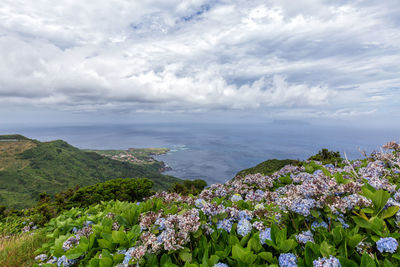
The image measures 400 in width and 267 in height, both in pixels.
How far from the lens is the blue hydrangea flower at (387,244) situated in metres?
1.79

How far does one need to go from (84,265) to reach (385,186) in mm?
4485

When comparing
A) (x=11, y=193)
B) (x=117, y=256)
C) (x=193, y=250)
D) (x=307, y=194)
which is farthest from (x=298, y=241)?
(x=11, y=193)

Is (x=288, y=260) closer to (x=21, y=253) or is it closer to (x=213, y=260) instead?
(x=213, y=260)

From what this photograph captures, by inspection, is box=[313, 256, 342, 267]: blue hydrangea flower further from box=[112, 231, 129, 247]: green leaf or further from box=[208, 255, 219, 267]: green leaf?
box=[112, 231, 129, 247]: green leaf

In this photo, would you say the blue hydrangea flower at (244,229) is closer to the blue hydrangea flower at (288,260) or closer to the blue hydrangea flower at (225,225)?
the blue hydrangea flower at (225,225)

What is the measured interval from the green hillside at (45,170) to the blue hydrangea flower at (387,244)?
221 ft

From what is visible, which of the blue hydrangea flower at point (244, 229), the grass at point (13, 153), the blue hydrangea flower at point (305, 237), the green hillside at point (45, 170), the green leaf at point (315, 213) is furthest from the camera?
the grass at point (13, 153)

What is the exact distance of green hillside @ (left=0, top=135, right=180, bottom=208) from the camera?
62.7 metres

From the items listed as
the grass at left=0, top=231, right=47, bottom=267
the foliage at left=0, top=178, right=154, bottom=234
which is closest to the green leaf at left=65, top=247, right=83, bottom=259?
the grass at left=0, top=231, right=47, bottom=267

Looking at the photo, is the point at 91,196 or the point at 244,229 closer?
the point at 244,229

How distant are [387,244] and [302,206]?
0.78 m

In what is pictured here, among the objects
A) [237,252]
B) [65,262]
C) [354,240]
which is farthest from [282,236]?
[65,262]

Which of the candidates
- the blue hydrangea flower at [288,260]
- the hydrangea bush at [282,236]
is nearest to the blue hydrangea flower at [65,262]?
the hydrangea bush at [282,236]

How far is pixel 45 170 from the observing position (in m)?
81.4
